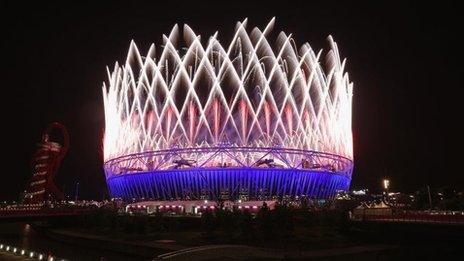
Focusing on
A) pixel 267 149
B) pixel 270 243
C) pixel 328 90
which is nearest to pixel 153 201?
pixel 267 149

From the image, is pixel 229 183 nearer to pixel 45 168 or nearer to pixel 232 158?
pixel 232 158

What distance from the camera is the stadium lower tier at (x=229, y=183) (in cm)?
7975

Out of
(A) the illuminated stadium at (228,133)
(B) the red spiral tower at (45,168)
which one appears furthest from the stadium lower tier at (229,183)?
(B) the red spiral tower at (45,168)

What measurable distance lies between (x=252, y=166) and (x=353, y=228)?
110 ft

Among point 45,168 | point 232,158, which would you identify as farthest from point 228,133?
point 45,168

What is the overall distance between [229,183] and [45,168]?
66.4m

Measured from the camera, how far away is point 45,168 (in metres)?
126

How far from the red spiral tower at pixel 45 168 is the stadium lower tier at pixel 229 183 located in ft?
147

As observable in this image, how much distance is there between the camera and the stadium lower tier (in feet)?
262

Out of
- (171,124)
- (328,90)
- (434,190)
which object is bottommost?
(434,190)

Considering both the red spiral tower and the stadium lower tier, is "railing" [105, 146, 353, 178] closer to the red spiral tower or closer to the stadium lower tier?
the stadium lower tier

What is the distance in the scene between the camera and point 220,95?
64.9 m

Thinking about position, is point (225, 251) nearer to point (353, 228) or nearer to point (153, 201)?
point (353, 228)

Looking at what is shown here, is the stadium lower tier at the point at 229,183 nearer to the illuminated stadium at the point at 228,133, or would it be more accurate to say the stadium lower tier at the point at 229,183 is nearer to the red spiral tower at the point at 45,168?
the illuminated stadium at the point at 228,133
